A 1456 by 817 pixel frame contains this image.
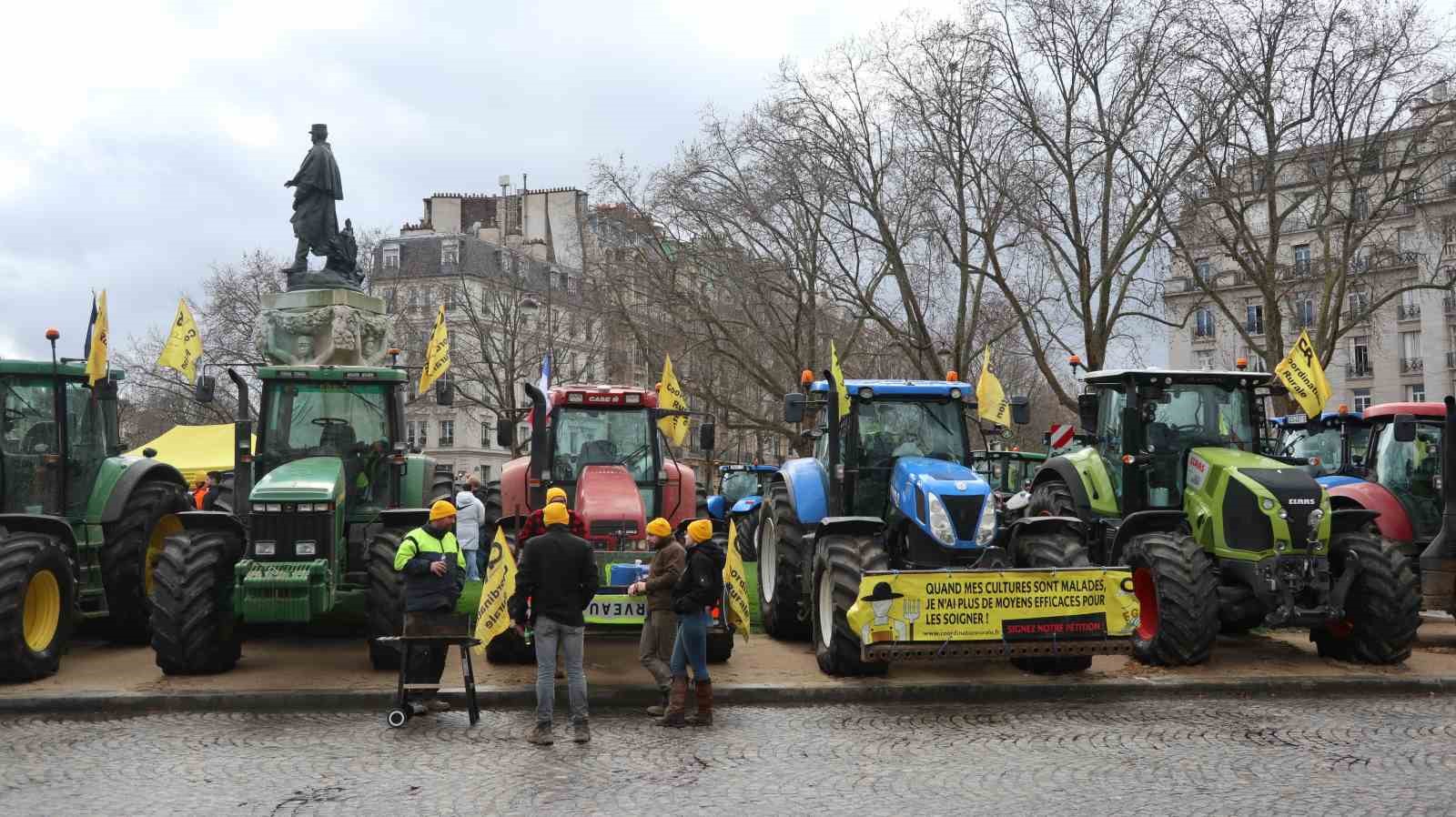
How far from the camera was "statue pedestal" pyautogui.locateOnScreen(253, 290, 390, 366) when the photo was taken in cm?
2191

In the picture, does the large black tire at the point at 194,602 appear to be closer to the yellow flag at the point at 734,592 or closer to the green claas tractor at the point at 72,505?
the green claas tractor at the point at 72,505

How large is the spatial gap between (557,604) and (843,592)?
3.03 meters

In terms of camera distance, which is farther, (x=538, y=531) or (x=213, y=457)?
(x=213, y=457)

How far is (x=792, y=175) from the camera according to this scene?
98.3 feet

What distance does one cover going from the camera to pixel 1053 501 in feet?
51.7

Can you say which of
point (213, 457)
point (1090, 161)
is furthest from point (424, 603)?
point (1090, 161)

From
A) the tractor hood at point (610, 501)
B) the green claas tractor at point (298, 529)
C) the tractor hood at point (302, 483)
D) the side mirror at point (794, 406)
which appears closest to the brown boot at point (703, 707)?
the tractor hood at point (610, 501)

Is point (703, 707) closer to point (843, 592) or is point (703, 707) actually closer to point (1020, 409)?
point (843, 592)

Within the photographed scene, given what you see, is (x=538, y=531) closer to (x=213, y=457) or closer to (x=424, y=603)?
(x=424, y=603)

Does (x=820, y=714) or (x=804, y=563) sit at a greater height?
(x=804, y=563)

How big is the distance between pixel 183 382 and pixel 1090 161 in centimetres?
3360

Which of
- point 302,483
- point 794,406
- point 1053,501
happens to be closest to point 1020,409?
point 1053,501

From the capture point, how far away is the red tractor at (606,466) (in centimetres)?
1345

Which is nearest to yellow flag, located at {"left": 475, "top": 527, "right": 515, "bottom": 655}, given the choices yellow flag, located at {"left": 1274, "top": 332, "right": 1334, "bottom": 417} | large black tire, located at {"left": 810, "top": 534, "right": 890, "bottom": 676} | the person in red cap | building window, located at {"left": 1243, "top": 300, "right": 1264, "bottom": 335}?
the person in red cap
